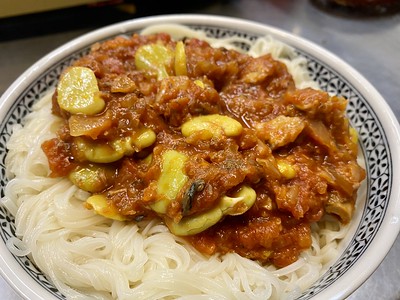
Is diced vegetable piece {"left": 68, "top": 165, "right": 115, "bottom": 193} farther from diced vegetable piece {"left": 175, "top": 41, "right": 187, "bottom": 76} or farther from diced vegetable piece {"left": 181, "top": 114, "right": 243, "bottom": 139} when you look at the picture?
diced vegetable piece {"left": 175, "top": 41, "right": 187, "bottom": 76}

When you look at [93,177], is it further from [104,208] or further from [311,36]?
[311,36]

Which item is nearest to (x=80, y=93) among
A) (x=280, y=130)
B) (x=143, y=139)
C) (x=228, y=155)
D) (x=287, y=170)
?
(x=143, y=139)

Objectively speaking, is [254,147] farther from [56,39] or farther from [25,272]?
[56,39]

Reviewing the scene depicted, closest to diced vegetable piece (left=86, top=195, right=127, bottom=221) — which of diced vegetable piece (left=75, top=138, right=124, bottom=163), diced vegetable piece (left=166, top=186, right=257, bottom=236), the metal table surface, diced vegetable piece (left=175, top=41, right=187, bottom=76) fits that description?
diced vegetable piece (left=75, top=138, right=124, bottom=163)

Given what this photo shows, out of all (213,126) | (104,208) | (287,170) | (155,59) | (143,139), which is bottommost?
(104,208)

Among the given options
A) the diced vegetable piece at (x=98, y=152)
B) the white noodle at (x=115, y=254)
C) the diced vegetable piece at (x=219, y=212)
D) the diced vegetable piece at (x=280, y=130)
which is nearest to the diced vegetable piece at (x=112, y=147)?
the diced vegetable piece at (x=98, y=152)

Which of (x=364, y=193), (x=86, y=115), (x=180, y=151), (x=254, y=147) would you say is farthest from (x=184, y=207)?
(x=364, y=193)

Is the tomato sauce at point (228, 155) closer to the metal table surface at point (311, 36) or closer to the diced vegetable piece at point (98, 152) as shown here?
the diced vegetable piece at point (98, 152)
